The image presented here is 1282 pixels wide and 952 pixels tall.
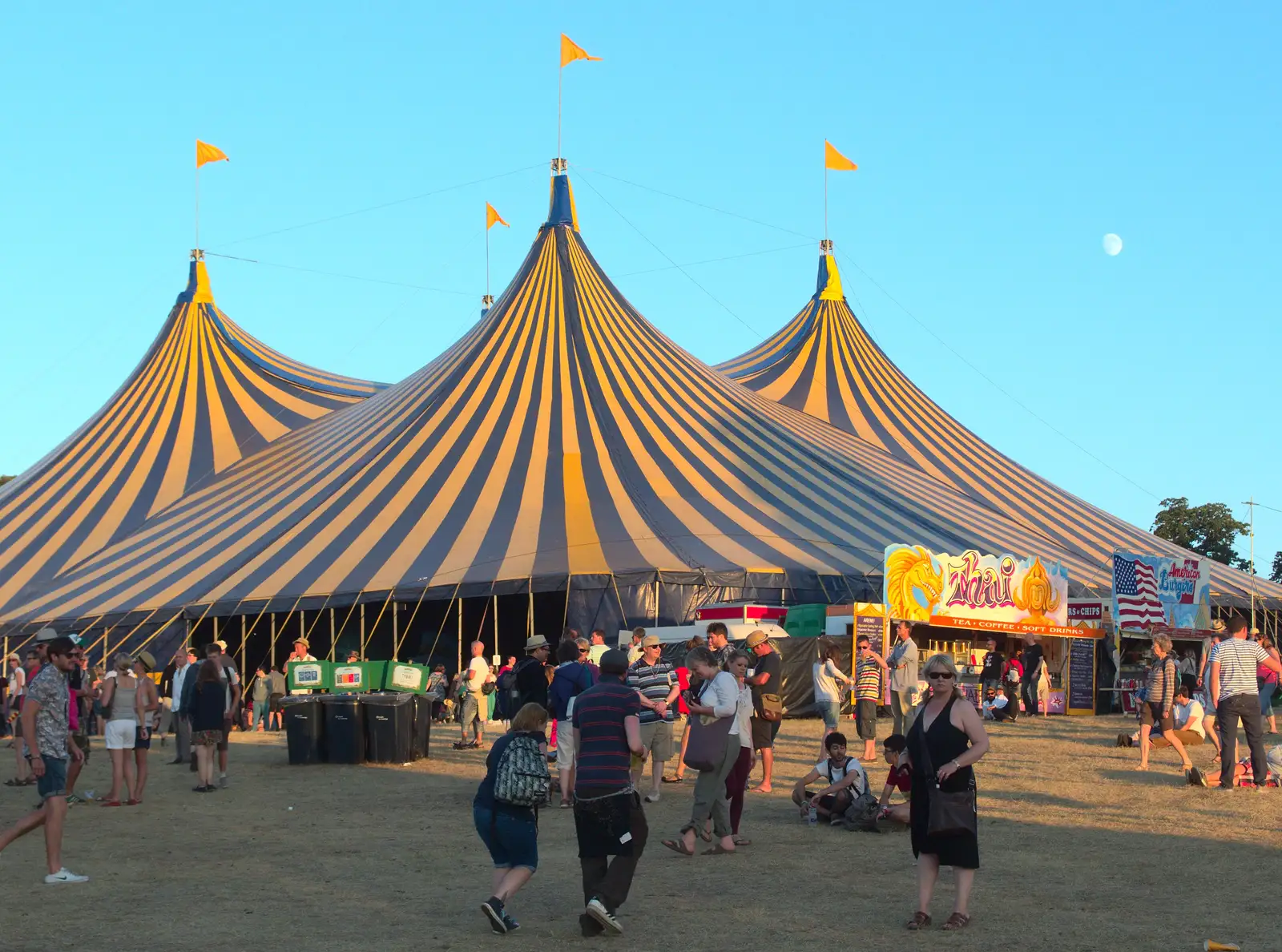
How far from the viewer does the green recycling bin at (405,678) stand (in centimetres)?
1404

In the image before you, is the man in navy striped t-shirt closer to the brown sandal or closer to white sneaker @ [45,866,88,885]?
the brown sandal

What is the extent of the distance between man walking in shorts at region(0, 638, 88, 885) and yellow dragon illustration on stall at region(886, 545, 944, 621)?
1142cm

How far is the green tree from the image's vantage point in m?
46.5

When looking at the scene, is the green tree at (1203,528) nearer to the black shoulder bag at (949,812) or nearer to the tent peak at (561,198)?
the tent peak at (561,198)

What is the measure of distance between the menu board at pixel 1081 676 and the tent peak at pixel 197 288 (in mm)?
18481

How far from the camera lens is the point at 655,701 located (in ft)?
31.4

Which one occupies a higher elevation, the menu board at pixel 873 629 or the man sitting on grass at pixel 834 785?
the menu board at pixel 873 629

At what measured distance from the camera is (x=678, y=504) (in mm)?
21141

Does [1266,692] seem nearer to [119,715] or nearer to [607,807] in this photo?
[607,807]

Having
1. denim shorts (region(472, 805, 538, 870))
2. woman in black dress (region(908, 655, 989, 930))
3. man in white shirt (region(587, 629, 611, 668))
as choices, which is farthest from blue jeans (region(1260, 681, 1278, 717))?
denim shorts (region(472, 805, 538, 870))

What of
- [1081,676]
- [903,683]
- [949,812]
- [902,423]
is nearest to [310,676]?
[903,683]

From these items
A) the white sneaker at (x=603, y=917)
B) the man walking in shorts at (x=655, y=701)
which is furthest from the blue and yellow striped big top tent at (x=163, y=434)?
the white sneaker at (x=603, y=917)

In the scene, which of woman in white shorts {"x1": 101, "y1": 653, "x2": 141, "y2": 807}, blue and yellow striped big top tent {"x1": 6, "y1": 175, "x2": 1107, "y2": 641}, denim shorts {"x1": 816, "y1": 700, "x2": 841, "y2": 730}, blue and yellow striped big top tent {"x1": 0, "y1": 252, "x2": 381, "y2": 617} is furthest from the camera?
blue and yellow striped big top tent {"x1": 0, "y1": 252, "x2": 381, "y2": 617}

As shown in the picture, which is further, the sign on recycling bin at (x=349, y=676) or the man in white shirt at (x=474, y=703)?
the man in white shirt at (x=474, y=703)
